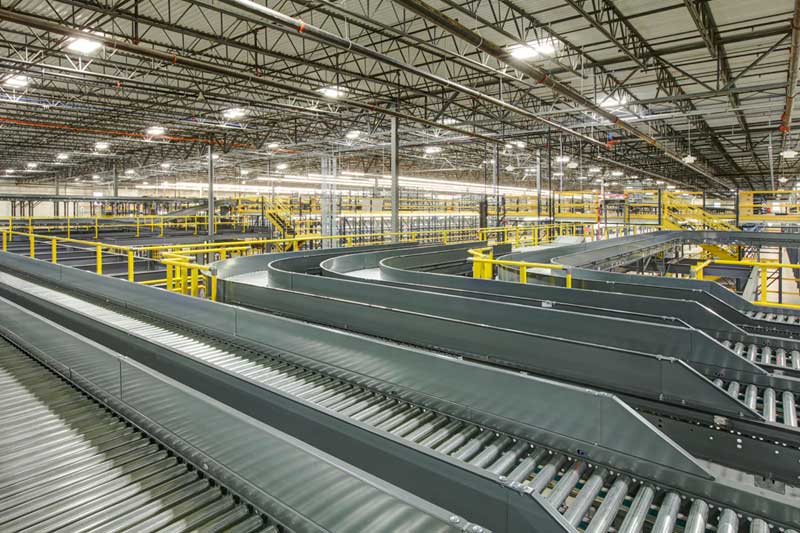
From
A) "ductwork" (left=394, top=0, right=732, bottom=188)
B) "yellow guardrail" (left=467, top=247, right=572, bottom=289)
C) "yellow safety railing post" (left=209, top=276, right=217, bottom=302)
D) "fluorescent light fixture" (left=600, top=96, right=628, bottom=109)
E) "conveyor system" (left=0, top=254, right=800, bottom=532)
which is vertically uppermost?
"fluorescent light fixture" (left=600, top=96, right=628, bottom=109)

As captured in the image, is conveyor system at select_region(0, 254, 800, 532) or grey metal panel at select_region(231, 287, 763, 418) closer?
conveyor system at select_region(0, 254, 800, 532)

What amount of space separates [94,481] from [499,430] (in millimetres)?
2530

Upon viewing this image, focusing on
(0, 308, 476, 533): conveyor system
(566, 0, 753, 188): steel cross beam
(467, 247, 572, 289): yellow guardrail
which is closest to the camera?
(0, 308, 476, 533): conveyor system

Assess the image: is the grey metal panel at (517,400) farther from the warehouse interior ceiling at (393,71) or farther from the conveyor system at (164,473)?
the warehouse interior ceiling at (393,71)

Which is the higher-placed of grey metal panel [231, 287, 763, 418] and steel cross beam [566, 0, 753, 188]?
steel cross beam [566, 0, 753, 188]

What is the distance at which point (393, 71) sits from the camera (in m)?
14.5

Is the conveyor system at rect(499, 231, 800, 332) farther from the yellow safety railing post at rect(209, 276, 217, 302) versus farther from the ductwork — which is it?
the yellow safety railing post at rect(209, 276, 217, 302)

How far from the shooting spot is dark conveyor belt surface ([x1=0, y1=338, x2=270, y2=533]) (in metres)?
2.28

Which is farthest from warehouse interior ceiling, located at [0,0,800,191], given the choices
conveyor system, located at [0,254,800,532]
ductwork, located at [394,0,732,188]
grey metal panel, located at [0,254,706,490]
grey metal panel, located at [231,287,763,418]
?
grey metal panel, located at [0,254,706,490]

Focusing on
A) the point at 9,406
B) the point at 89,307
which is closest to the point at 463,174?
the point at 89,307

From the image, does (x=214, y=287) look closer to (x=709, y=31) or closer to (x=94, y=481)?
(x=94, y=481)

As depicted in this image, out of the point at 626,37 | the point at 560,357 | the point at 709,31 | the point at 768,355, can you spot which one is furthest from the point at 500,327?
the point at 709,31

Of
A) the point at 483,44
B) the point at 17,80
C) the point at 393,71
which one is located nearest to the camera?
the point at 483,44

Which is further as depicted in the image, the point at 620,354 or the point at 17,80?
the point at 17,80
